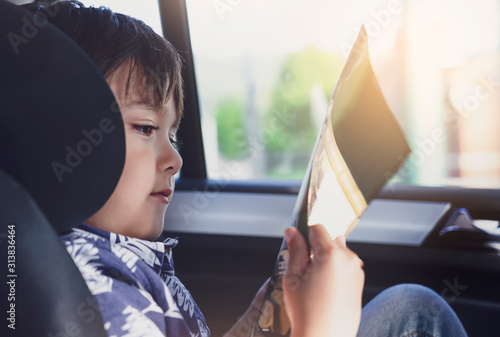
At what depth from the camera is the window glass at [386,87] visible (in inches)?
58.4

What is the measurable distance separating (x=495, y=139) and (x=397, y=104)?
0.99ft

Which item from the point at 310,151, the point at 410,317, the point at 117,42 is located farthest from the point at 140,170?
the point at 310,151

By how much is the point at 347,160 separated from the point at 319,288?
0.48ft

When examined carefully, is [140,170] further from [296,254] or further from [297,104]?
[297,104]

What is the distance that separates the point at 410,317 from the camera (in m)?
0.97

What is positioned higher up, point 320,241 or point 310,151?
point 320,241

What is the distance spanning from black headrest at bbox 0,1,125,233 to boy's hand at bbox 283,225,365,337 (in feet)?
0.77

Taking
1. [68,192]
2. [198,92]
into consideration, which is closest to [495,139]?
[198,92]

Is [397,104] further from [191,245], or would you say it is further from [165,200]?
[165,200]

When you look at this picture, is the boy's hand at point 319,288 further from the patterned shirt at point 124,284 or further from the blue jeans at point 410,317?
the blue jeans at point 410,317

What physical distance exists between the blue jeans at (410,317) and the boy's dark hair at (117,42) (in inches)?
21.9

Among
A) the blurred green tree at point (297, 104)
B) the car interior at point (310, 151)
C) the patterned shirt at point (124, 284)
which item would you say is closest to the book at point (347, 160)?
the patterned shirt at point (124, 284)

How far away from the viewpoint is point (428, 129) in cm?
161

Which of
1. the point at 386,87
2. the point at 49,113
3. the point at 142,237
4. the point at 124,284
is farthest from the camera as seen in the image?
the point at 386,87
